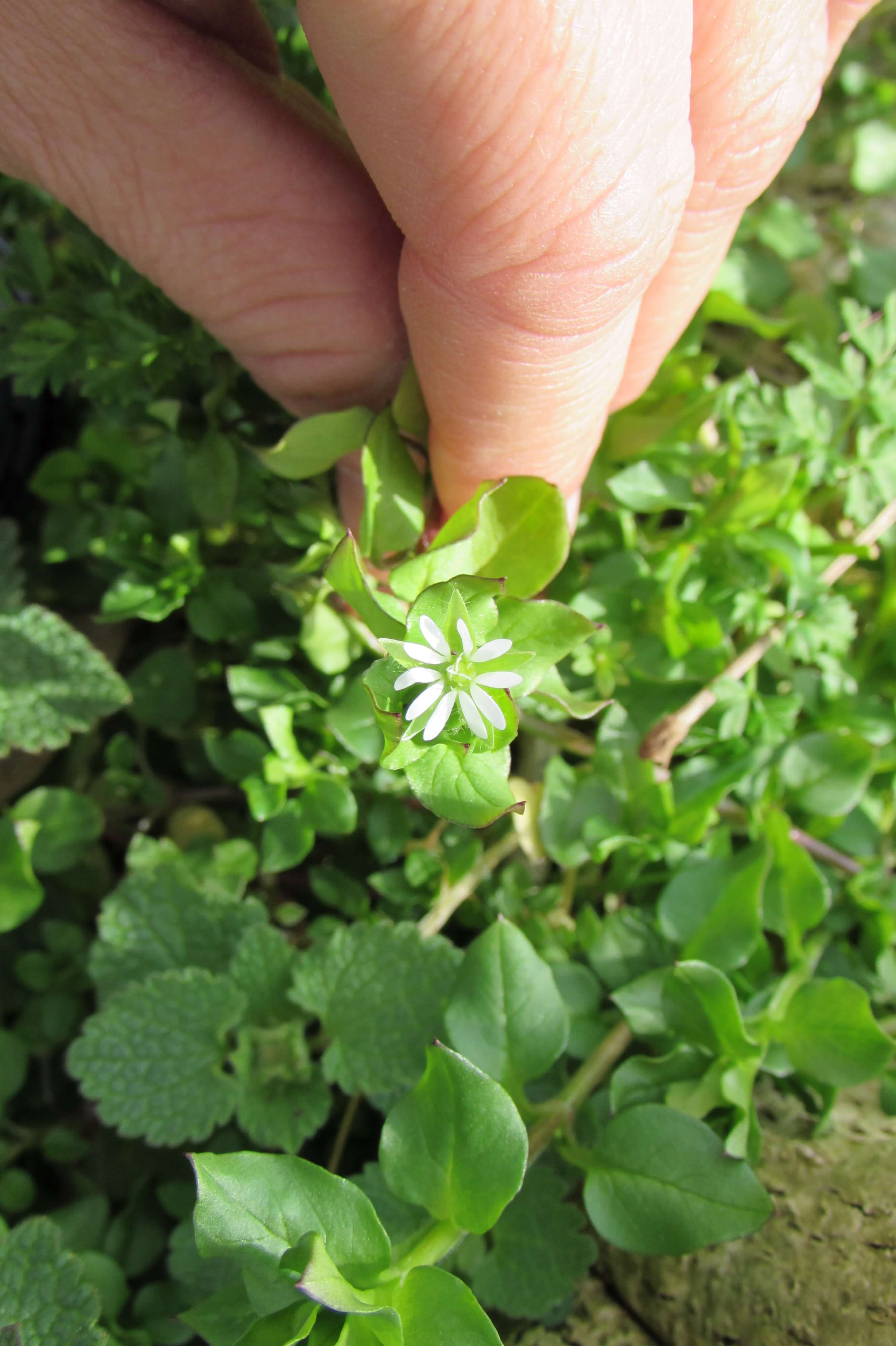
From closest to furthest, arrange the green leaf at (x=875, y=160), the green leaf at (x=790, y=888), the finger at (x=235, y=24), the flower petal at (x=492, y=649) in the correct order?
the flower petal at (x=492, y=649) → the finger at (x=235, y=24) → the green leaf at (x=790, y=888) → the green leaf at (x=875, y=160)

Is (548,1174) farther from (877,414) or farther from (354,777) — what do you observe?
(877,414)

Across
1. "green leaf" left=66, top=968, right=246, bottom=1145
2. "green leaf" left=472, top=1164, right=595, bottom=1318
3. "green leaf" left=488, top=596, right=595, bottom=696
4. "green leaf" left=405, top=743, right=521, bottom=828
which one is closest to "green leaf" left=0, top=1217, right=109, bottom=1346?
"green leaf" left=66, top=968, right=246, bottom=1145

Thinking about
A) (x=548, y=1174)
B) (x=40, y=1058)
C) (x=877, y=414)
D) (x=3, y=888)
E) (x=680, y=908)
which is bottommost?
(x=40, y=1058)

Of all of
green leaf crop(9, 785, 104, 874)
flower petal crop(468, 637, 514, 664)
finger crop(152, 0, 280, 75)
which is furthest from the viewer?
green leaf crop(9, 785, 104, 874)

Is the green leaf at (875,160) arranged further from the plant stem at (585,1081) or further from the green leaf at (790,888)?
the plant stem at (585,1081)

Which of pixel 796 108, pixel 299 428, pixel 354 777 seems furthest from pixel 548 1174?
pixel 796 108

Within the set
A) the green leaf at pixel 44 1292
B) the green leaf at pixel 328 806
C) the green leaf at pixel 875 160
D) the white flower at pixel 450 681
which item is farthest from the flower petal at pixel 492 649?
the green leaf at pixel 875 160

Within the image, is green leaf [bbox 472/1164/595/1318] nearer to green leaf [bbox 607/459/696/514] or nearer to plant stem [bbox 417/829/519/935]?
plant stem [bbox 417/829/519/935]
